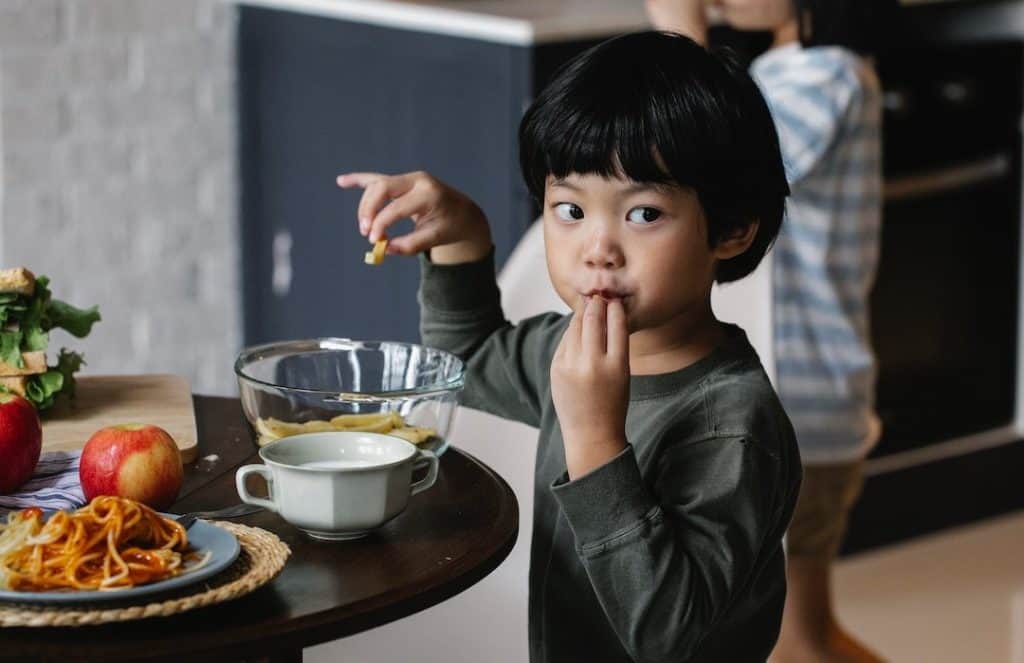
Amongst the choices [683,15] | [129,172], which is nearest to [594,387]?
[683,15]

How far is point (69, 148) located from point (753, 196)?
1973mm

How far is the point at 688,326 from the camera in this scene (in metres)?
1.17

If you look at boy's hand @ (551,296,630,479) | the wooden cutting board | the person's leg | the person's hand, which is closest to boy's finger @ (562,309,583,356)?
boy's hand @ (551,296,630,479)

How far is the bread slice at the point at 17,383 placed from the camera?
132cm

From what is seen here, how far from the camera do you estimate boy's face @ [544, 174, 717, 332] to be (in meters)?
1.07

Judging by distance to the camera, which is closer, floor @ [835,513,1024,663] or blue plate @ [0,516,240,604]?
blue plate @ [0,516,240,604]

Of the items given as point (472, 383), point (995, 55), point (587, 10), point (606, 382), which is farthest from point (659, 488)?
point (995, 55)

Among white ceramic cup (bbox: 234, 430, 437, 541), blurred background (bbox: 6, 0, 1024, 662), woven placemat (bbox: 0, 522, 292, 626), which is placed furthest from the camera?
blurred background (bbox: 6, 0, 1024, 662)

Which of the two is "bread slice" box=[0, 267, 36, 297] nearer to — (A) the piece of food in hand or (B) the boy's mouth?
(A) the piece of food in hand

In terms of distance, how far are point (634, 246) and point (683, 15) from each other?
0.98m

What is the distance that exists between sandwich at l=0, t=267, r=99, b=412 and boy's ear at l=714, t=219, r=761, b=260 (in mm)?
599

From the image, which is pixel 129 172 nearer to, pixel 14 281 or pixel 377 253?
pixel 14 281

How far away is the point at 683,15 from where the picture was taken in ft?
6.48

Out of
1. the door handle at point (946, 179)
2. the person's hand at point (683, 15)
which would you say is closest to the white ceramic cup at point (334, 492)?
the person's hand at point (683, 15)
